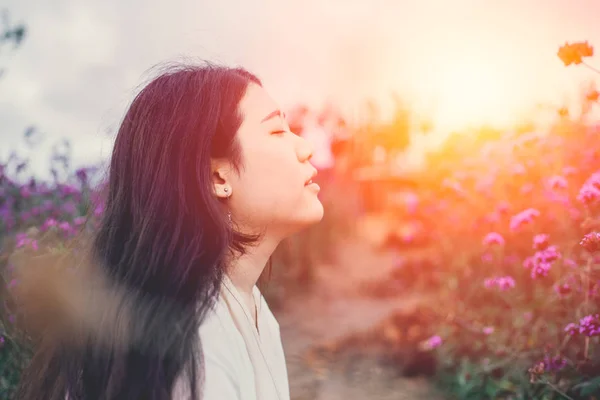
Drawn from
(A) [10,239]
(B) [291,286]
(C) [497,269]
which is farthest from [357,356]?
(A) [10,239]

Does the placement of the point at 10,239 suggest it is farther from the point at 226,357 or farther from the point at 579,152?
the point at 579,152

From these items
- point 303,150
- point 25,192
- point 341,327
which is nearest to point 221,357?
point 303,150

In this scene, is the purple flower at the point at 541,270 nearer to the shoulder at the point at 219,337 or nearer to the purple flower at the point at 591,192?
the purple flower at the point at 591,192

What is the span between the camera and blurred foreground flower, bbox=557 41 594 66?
1476 millimetres

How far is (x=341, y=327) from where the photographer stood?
12.4 feet

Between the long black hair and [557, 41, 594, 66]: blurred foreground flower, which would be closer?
the long black hair

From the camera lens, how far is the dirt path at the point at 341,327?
2.82 metres

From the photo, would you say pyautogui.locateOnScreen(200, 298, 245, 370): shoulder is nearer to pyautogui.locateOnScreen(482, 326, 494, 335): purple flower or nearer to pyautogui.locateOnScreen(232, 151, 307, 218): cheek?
pyautogui.locateOnScreen(232, 151, 307, 218): cheek

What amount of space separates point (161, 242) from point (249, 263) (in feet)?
0.92

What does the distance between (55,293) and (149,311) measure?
68 cm

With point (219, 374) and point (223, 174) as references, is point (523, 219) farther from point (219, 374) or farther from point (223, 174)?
point (219, 374)

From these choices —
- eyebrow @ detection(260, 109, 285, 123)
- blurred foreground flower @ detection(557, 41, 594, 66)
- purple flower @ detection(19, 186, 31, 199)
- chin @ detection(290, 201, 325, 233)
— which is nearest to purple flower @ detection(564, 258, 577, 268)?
blurred foreground flower @ detection(557, 41, 594, 66)

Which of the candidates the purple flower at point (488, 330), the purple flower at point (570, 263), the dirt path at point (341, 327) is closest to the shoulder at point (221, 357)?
the purple flower at point (570, 263)

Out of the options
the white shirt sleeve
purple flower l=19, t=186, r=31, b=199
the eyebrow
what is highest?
purple flower l=19, t=186, r=31, b=199
